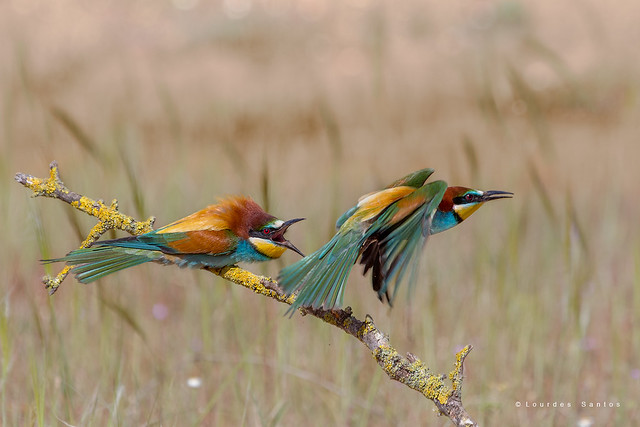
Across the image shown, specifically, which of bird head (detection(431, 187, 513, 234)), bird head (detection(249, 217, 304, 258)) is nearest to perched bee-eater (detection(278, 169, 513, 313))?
bird head (detection(431, 187, 513, 234))

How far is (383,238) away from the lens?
3.50 ft

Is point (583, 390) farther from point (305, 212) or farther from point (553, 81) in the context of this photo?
point (553, 81)

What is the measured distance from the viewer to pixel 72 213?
1489 millimetres

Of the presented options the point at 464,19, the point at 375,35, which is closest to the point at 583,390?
the point at 375,35

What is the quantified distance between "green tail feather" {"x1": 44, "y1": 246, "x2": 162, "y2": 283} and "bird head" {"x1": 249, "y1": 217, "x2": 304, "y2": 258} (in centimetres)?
16

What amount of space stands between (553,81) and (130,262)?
7.59 meters

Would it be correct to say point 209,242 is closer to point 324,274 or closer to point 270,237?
point 270,237

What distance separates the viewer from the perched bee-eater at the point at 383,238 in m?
0.99

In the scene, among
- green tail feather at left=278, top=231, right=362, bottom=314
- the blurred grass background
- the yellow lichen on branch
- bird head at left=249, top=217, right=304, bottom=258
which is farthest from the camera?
the blurred grass background

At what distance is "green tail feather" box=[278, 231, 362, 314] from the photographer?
970mm

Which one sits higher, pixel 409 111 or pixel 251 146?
pixel 409 111

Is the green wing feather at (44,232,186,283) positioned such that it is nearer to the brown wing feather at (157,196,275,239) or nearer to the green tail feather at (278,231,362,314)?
the brown wing feather at (157,196,275,239)

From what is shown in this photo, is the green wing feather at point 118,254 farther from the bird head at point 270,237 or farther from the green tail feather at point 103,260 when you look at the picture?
the bird head at point 270,237

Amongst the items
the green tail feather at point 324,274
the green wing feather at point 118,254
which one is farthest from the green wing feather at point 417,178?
the green wing feather at point 118,254
